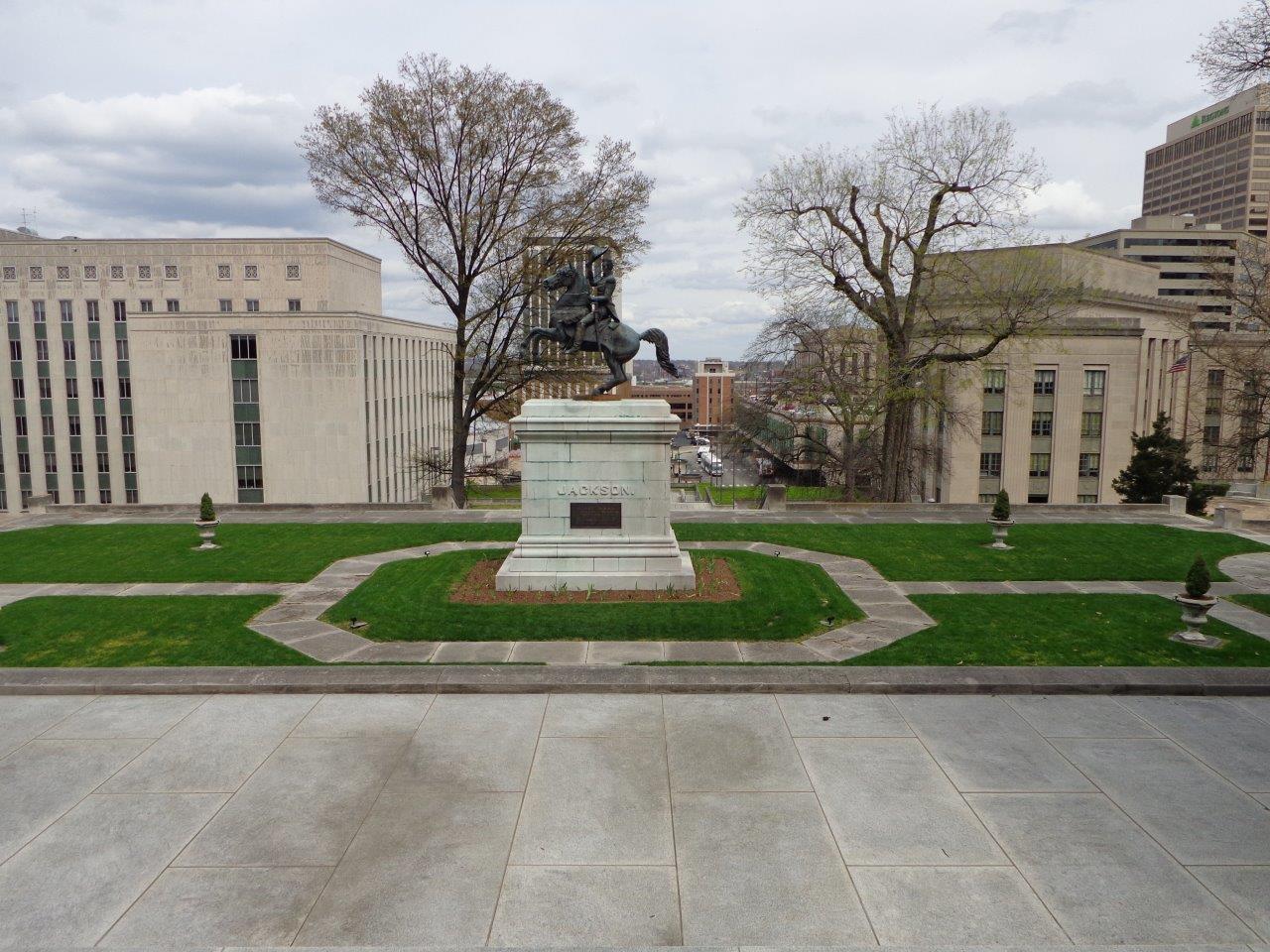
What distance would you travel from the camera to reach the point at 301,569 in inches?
698

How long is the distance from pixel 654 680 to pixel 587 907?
484 centimetres

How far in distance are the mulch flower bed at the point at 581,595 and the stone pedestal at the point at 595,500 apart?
0.20 meters

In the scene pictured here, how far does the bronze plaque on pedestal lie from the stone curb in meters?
4.68

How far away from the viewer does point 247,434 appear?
1939 inches

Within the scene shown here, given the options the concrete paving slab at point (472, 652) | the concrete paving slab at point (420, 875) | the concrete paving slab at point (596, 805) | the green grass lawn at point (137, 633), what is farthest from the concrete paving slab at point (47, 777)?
the concrete paving slab at point (596, 805)

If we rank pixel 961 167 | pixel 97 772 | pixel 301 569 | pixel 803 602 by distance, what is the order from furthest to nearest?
pixel 961 167, pixel 301 569, pixel 803 602, pixel 97 772

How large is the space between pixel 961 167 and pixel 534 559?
68.8ft

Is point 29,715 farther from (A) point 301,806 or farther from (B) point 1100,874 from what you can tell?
(B) point 1100,874

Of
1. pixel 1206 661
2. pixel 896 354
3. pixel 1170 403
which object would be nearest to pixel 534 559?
pixel 1206 661

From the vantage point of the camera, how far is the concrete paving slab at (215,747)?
8.42 m

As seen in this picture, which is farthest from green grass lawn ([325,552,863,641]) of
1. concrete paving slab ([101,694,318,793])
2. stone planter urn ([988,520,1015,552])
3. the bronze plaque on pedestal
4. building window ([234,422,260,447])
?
building window ([234,422,260,447])

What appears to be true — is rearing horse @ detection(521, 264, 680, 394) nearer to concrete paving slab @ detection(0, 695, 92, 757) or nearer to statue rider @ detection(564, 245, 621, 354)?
statue rider @ detection(564, 245, 621, 354)

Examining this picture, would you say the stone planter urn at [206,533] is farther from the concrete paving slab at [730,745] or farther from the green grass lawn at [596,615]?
the concrete paving slab at [730,745]

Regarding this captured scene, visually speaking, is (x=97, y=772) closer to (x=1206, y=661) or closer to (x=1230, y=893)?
(x=1230, y=893)
